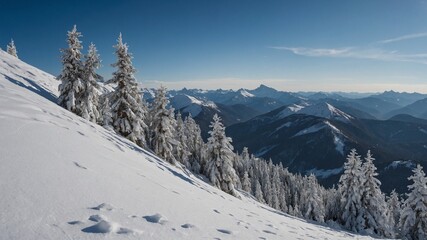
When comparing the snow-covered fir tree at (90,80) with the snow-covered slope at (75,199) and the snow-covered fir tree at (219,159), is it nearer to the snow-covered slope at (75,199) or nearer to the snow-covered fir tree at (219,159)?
the snow-covered fir tree at (219,159)

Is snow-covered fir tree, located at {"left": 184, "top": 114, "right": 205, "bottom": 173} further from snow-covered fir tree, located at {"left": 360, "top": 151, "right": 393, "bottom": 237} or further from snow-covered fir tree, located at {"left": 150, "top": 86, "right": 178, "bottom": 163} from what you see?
snow-covered fir tree, located at {"left": 360, "top": 151, "right": 393, "bottom": 237}

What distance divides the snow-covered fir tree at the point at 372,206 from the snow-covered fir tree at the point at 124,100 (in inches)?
1093

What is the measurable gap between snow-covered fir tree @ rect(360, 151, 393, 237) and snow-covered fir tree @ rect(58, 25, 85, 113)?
3405 centimetres

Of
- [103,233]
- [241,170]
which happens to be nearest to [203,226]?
[103,233]

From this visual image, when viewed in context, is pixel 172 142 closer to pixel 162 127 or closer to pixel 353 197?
pixel 162 127

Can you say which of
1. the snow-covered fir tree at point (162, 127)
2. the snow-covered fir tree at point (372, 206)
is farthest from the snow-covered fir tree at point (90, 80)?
the snow-covered fir tree at point (372, 206)

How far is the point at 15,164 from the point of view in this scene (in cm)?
732

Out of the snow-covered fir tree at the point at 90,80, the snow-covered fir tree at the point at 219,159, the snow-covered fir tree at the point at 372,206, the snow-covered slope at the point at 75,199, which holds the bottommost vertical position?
the snow-covered fir tree at the point at 372,206

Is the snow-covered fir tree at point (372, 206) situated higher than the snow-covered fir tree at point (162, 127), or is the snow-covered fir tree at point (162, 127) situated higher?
the snow-covered fir tree at point (162, 127)

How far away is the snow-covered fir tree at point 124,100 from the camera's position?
31661 millimetres

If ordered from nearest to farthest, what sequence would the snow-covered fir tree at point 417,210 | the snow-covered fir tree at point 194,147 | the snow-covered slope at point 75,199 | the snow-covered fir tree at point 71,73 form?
the snow-covered slope at point 75,199, the snow-covered fir tree at point 71,73, the snow-covered fir tree at point 417,210, the snow-covered fir tree at point 194,147

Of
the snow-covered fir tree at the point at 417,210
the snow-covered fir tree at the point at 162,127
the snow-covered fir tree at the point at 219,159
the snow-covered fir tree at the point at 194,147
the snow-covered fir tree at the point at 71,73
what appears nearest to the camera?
the snow-covered fir tree at the point at 71,73

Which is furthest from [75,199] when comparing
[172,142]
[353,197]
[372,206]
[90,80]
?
[372,206]

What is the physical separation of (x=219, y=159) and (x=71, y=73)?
64.1ft
